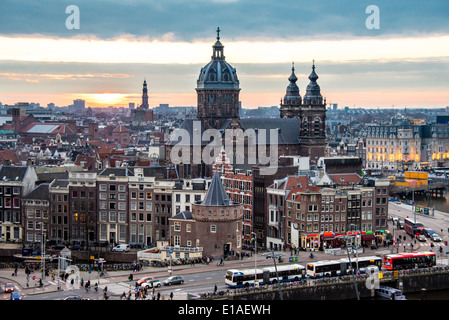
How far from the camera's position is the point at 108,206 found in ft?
301

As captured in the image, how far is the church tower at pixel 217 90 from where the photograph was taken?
11956 cm

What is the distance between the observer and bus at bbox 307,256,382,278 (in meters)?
69.3

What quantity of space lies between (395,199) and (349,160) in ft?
172

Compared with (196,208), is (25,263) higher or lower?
lower

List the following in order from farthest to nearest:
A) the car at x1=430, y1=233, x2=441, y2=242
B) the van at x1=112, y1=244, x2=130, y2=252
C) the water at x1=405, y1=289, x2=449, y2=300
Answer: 1. the car at x1=430, y1=233, x2=441, y2=242
2. the van at x1=112, y1=244, x2=130, y2=252
3. the water at x1=405, y1=289, x2=449, y2=300

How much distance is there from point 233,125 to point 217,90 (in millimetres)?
8312

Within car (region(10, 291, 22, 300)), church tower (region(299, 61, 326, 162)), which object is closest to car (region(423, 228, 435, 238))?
church tower (region(299, 61, 326, 162))

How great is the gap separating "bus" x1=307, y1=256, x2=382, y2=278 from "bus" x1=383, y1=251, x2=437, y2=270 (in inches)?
38.7

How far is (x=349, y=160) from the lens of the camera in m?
96.6

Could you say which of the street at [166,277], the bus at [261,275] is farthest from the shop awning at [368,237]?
the bus at [261,275]

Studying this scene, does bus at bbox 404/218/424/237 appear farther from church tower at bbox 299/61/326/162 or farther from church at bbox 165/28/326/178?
church tower at bbox 299/61/326/162

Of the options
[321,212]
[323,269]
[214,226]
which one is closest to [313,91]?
[321,212]
